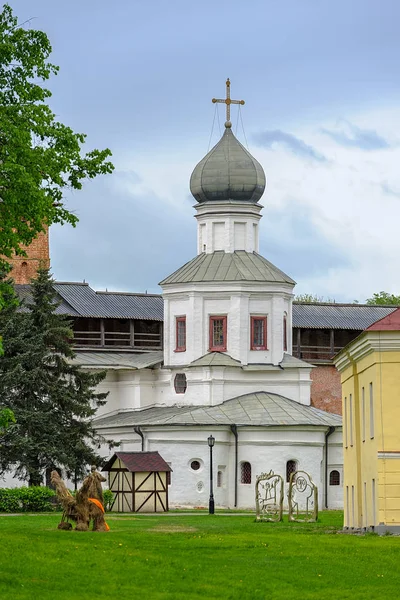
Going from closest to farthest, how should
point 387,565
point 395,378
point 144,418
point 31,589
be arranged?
point 31,589, point 387,565, point 395,378, point 144,418

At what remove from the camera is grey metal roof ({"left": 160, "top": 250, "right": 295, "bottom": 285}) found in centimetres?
6512

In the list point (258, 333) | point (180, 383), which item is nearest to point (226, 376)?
point (258, 333)

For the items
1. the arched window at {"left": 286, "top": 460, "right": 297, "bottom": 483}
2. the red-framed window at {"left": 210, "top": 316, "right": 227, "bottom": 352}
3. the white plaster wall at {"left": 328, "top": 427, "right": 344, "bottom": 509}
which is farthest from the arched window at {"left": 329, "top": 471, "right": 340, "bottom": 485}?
the red-framed window at {"left": 210, "top": 316, "right": 227, "bottom": 352}

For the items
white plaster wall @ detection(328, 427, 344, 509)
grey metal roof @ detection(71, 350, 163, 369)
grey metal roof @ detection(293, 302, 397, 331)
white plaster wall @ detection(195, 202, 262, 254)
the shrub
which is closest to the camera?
the shrub

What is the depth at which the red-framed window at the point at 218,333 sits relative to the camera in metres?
65.1

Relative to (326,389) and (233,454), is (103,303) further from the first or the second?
(233,454)

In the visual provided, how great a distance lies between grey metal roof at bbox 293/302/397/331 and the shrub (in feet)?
75.2

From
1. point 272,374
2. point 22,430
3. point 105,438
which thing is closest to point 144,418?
point 105,438

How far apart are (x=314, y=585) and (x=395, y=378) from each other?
9.78 meters

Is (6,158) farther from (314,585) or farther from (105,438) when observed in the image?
(105,438)

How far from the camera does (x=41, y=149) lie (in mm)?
30312

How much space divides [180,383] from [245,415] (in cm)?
521

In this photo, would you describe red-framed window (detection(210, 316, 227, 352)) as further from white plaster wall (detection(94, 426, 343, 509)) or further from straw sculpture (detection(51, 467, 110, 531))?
straw sculpture (detection(51, 467, 110, 531))

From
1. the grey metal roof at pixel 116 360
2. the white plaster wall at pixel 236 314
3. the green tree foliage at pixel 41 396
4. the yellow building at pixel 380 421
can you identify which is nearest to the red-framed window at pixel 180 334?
the white plaster wall at pixel 236 314
